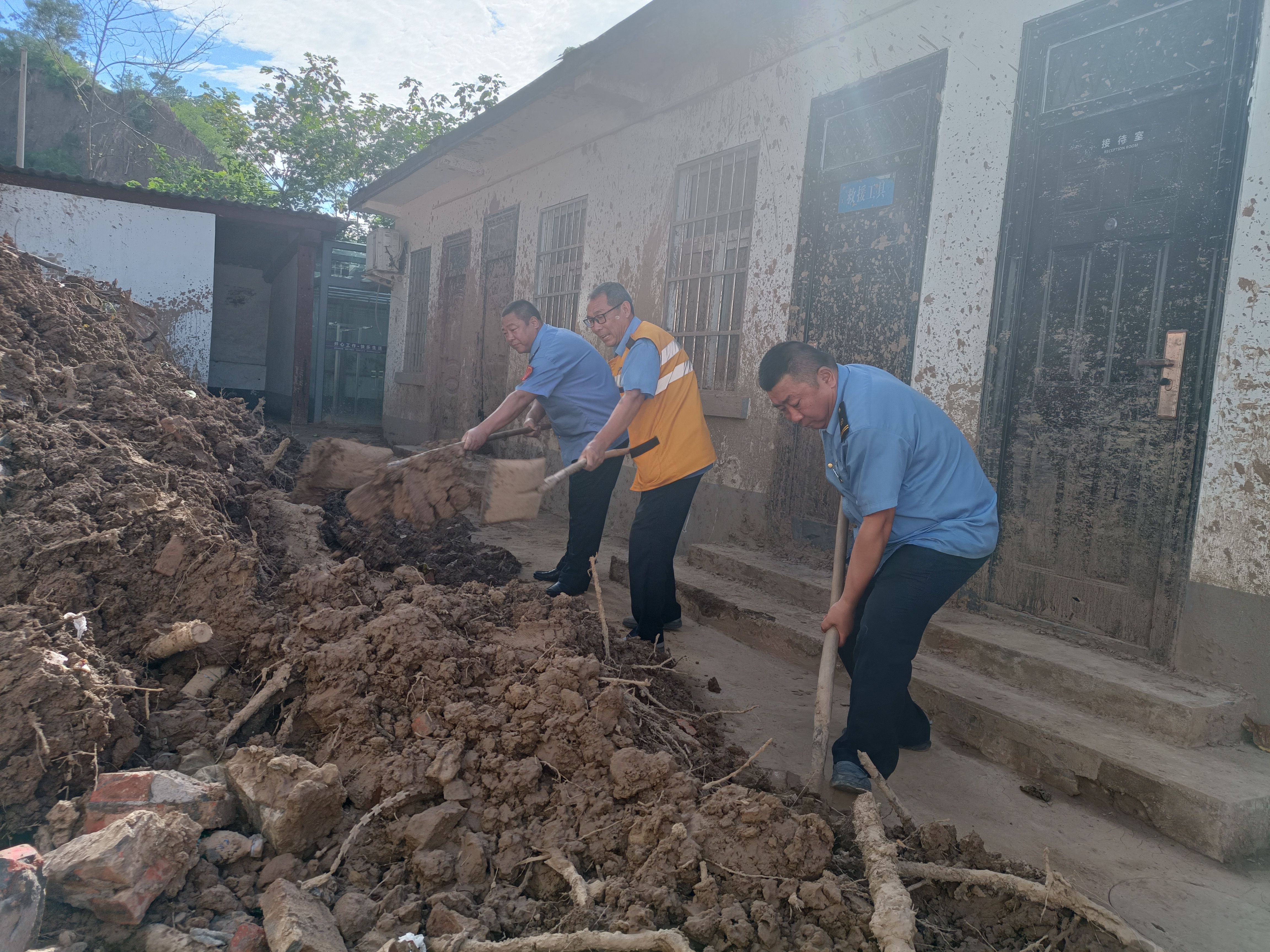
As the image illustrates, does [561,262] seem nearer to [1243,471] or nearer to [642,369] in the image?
[642,369]

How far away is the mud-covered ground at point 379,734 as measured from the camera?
2.00m

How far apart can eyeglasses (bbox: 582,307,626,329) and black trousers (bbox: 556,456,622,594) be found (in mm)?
833

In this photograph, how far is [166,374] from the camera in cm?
552

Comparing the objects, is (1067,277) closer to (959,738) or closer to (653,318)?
(959,738)

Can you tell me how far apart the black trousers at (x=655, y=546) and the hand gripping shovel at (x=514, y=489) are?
0.27 metres

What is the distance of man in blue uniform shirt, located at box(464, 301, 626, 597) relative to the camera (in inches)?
195

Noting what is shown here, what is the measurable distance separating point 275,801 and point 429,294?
35.0 ft

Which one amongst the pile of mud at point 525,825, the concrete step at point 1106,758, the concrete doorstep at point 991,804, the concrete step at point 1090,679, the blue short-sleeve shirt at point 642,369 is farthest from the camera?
the blue short-sleeve shirt at point 642,369

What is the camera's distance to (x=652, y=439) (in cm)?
432

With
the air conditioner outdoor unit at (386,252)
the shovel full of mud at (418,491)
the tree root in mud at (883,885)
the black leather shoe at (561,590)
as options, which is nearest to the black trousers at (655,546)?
the black leather shoe at (561,590)

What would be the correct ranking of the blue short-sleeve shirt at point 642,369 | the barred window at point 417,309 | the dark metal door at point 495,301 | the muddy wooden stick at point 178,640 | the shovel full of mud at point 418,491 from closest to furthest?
the muddy wooden stick at point 178,640, the blue short-sleeve shirt at point 642,369, the shovel full of mud at point 418,491, the dark metal door at point 495,301, the barred window at point 417,309

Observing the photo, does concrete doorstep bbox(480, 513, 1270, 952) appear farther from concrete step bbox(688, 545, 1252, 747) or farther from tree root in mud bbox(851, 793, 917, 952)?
tree root in mud bbox(851, 793, 917, 952)

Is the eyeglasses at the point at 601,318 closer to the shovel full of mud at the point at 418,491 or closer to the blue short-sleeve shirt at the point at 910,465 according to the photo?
the shovel full of mud at the point at 418,491

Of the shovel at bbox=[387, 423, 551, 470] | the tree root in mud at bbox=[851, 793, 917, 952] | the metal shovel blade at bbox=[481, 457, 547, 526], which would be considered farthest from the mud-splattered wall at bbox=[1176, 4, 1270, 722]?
the shovel at bbox=[387, 423, 551, 470]
